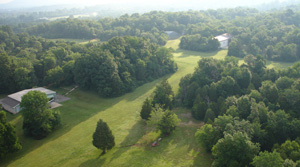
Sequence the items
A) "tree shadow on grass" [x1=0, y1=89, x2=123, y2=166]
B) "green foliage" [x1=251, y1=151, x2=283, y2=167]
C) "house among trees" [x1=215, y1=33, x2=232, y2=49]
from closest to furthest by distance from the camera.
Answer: "green foliage" [x1=251, y1=151, x2=283, y2=167] → "tree shadow on grass" [x1=0, y1=89, x2=123, y2=166] → "house among trees" [x1=215, y1=33, x2=232, y2=49]

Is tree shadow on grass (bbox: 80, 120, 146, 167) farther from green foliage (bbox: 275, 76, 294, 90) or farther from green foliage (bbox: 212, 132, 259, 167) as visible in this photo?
green foliage (bbox: 275, 76, 294, 90)

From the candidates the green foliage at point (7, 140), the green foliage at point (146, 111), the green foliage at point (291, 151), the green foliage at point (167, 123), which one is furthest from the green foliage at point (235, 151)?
the green foliage at point (7, 140)

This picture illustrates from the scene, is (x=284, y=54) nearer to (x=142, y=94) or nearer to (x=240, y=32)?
(x=240, y=32)

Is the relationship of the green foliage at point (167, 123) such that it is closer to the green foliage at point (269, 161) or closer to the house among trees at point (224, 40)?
the green foliage at point (269, 161)

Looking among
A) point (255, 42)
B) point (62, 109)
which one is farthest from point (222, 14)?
point (62, 109)

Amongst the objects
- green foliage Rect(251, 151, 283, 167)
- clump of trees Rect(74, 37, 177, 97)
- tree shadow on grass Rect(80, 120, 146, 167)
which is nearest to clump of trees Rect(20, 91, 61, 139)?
tree shadow on grass Rect(80, 120, 146, 167)

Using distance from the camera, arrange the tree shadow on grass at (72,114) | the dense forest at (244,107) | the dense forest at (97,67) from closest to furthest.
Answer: the dense forest at (244,107)
the tree shadow on grass at (72,114)
the dense forest at (97,67)

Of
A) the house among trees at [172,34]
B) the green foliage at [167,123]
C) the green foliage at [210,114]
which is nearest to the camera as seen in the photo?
the green foliage at [167,123]
